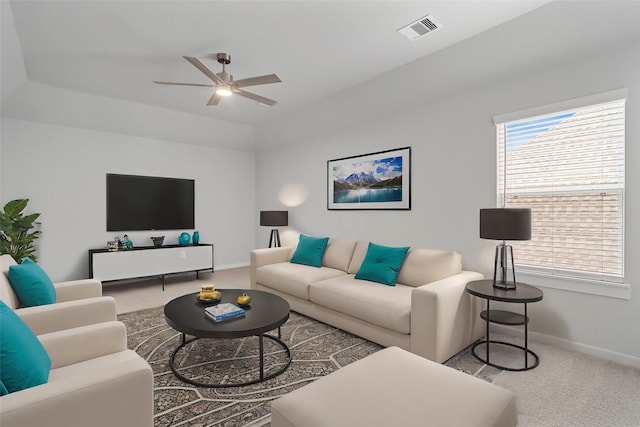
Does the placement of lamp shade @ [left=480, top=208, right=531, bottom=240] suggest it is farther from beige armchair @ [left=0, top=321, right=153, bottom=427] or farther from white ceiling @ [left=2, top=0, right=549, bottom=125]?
beige armchair @ [left=0, top=321, right=153, bottom=427]

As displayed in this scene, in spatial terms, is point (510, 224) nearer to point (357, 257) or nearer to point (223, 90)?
point (357, 257)

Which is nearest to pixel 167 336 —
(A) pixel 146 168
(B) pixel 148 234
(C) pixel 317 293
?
(C) pixel 317 293

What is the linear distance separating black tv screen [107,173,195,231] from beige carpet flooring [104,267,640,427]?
510 centimetres

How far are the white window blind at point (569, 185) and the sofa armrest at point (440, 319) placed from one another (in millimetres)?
889

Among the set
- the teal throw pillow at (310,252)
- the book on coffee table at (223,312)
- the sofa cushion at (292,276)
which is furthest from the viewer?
the teal throw pillow at (310,252)

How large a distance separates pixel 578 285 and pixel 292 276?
2.73 meters

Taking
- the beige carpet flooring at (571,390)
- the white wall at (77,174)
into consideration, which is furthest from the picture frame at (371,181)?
the white wall at (77,174)

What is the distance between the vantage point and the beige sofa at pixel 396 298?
2.43 meters

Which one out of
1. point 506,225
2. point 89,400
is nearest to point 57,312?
point 89,400

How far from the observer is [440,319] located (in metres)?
2.38

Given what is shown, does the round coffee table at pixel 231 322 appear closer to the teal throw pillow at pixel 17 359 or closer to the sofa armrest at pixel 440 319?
the teal throw pillow at pixel 17 359

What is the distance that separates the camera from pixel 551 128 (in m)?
2.84

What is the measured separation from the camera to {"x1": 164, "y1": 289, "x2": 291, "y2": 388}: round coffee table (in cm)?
215

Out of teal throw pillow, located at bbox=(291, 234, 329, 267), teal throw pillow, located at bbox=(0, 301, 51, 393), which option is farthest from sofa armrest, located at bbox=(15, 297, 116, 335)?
teal throw pillow, located at bbox=(291, 234, 329, 267)
